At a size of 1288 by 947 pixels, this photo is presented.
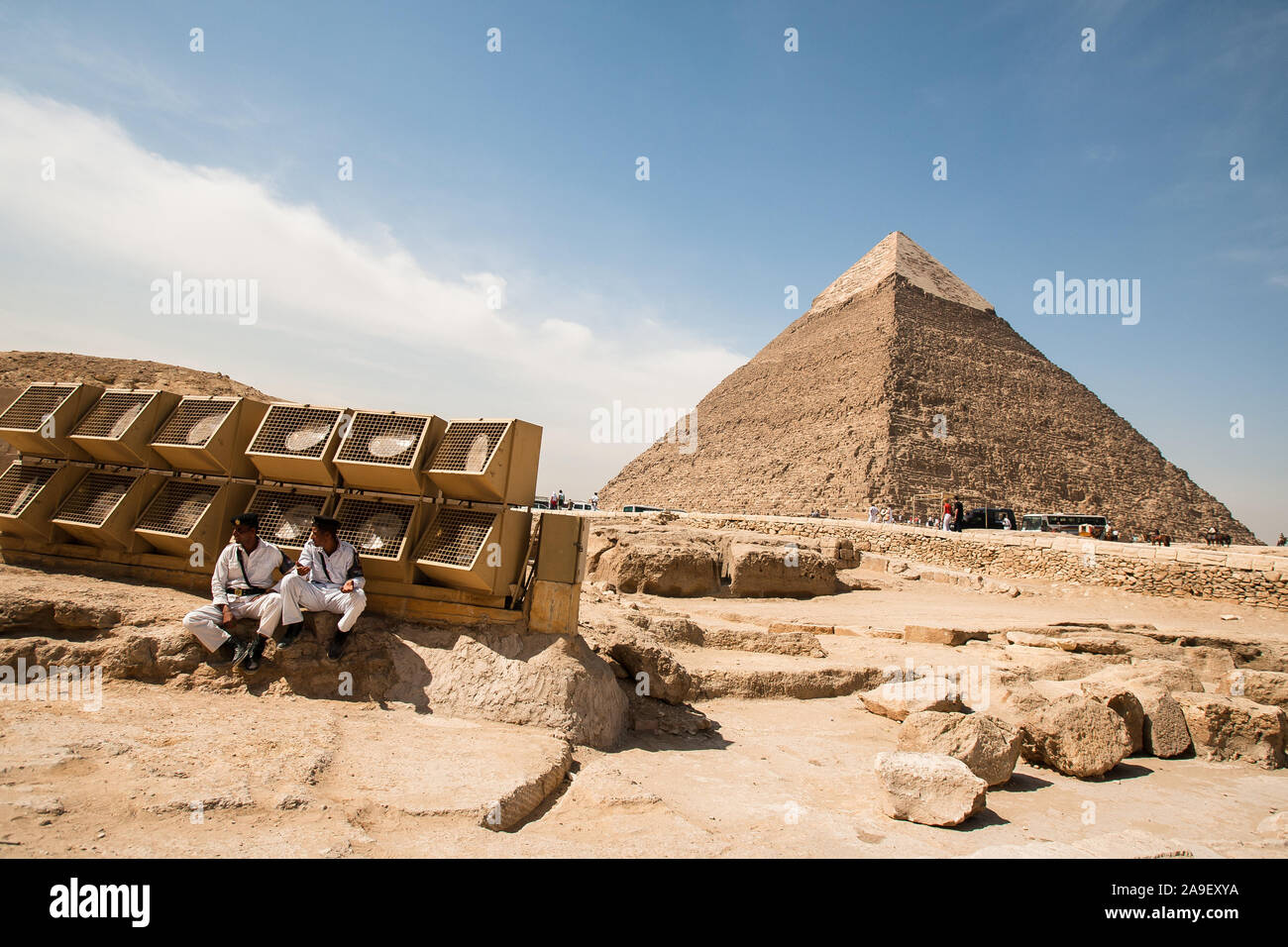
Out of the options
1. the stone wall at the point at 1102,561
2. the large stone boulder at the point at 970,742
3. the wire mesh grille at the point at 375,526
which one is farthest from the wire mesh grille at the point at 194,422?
the stone wall at the point at 1102,561

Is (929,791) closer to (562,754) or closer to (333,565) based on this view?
(562,754)

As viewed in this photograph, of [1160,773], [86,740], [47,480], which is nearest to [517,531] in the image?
[86,740]

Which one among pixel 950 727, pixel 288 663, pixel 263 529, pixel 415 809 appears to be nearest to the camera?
pixel 415 809

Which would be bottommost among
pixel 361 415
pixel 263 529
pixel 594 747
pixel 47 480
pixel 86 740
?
pixel 594 747

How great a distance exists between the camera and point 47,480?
5148 mm

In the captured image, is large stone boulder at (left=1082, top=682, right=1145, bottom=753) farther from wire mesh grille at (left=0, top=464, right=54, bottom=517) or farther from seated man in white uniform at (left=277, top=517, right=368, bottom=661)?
wire mesh grille at (left=0, top=464, right=54, bottom=517)

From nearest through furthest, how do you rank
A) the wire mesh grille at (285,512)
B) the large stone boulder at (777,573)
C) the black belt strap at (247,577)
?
the black belt strap at (247,577)
the wire mesh grille at (285,512)
the large stone boulder at (777,573)

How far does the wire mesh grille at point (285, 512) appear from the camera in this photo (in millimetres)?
4695

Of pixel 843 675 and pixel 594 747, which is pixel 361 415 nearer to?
pixel 594 747

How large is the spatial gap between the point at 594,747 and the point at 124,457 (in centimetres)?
402

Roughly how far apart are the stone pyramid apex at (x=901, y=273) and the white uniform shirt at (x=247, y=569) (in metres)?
100

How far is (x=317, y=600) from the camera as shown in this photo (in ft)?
13.8

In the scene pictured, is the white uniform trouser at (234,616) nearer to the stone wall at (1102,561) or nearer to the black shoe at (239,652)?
the black shoe at (239,652)

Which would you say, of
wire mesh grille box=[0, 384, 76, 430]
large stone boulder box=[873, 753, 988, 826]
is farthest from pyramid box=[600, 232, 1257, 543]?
wire mesh grille box=[0, 384, 76, 430]
